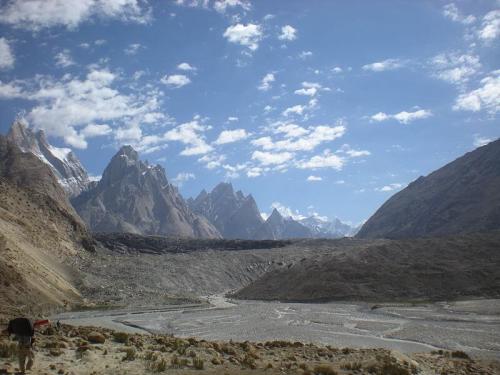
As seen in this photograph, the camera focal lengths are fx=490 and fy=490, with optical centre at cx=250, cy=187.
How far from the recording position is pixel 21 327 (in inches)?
811

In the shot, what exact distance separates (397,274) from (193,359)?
96090mm

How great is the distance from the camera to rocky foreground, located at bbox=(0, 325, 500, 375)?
2394 cm

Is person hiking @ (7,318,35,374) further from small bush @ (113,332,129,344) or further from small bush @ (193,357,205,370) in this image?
small bush @ (113,332,129,344)

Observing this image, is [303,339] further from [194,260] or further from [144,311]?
[194,260]

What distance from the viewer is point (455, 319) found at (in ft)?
219

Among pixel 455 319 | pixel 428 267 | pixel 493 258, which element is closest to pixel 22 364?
pixel 455 319

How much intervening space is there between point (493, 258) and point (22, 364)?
115370 millimetres

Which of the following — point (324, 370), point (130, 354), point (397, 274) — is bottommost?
point (324, 370)

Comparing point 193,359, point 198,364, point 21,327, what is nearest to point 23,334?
point 21,327

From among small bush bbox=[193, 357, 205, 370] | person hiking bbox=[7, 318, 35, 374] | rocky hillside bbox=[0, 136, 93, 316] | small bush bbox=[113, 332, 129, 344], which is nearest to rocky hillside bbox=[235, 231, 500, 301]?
rocky hillside bbox=[0, 136, 93, 316]

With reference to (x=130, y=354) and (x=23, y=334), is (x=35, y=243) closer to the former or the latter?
(x=130, y=354)

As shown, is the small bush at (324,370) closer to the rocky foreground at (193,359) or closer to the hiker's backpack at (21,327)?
the rocky foreground at (193,359)

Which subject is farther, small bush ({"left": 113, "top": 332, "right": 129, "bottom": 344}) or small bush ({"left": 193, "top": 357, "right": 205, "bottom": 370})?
small bush ({"left": 113, "top": 332, "right": 129, "bottom": 344})

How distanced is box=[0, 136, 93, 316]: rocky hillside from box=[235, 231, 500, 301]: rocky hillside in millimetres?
50548
